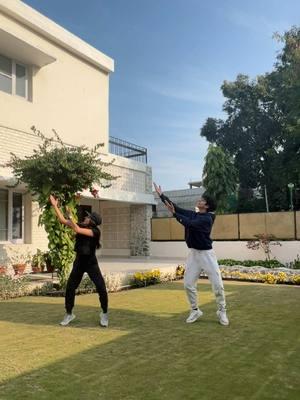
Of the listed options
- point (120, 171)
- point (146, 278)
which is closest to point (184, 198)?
point (120, 171)

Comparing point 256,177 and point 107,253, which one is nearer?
point 107,253

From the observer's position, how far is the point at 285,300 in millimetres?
8750

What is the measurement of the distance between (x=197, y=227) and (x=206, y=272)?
0.68 m

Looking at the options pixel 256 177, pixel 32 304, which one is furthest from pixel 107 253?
pixel 256 177

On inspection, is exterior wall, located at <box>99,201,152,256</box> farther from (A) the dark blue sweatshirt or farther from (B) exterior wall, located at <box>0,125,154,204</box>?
(A) the dark blue sweatshirt

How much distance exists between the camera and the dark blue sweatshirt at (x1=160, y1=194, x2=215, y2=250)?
640cm

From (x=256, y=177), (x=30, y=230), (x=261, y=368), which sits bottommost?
(x=261, y=368)

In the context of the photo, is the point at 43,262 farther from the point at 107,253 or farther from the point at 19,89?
the point at 107,253

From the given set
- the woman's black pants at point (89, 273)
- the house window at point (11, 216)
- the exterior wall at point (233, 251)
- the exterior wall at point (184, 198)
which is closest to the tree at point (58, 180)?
the house window at point (11, 216)

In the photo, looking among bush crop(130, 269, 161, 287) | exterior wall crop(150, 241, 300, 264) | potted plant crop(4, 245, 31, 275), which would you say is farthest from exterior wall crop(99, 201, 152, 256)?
bush crop(130, 269, 161, 287)

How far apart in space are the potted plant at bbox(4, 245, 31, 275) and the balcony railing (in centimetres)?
650

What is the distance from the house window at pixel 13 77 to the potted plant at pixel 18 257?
4.70 m

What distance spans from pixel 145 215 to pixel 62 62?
310 inches

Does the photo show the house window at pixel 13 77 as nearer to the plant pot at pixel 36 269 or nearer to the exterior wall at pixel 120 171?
the exterior wall at pixel 120 171
